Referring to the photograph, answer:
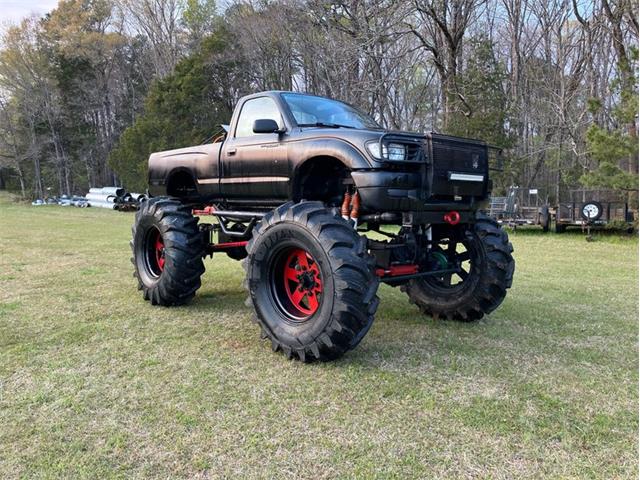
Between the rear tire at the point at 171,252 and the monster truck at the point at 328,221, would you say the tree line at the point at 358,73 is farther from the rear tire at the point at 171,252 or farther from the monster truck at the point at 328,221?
the rear tire at the point at 171,252

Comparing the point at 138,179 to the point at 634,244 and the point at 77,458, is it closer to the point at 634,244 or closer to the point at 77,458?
the point at 634,244

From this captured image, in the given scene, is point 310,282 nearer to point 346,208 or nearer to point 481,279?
point 346,208

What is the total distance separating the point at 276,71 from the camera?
24.6 metres

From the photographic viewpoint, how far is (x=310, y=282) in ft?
13.4

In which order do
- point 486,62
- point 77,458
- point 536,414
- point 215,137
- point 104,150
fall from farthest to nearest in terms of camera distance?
point 104,150, point 486,62, point 215,137, point 536,414, point 77,458

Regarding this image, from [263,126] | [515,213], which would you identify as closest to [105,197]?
[515,213]

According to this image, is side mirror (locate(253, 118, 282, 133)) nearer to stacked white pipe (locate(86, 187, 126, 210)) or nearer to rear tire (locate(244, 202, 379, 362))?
rear tire (locate(244, 202, 379, 362))

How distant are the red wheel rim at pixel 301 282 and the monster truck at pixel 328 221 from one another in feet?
0.04

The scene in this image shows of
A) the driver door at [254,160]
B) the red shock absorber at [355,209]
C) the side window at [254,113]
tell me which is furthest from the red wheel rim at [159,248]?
the red shock absorber at [355,209]

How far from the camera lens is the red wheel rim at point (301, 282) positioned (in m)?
4.07

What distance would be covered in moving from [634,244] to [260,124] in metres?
11.4

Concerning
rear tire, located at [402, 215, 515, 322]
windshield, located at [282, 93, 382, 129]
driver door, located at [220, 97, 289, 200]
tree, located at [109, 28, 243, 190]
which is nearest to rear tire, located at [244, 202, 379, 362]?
driver door, located at [220, 97, 289, 200]

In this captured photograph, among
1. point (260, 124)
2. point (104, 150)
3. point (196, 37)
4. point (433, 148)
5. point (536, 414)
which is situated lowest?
point (536, 414)

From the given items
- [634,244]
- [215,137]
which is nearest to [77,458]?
[215,137]
